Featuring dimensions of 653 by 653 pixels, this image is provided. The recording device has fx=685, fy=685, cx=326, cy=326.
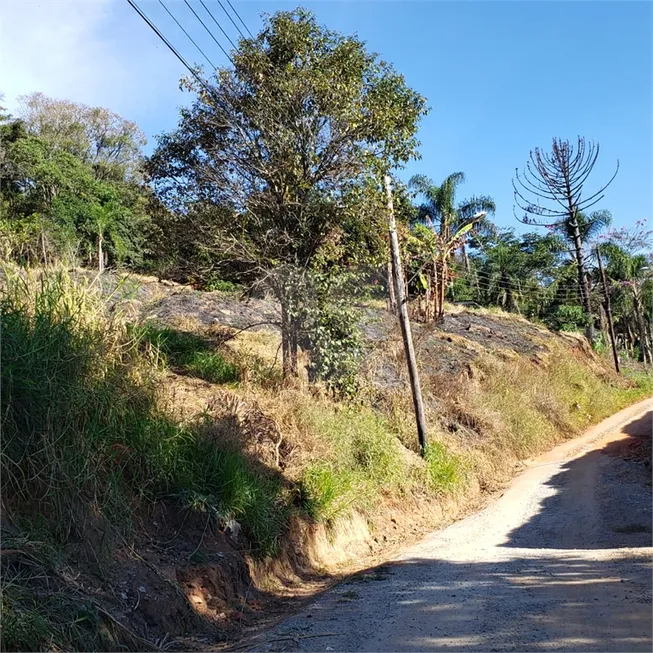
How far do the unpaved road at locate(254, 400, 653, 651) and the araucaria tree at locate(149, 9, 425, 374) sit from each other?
16.9 ft

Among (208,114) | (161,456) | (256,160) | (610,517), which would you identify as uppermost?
(208,114)

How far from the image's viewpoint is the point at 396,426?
52.3ft

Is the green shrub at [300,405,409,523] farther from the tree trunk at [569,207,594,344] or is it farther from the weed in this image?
the tree trunk at [569,207,594,344]

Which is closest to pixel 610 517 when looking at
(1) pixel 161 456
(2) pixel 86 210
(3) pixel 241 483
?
(3) pixel 241 483

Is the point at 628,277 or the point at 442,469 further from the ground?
the point at 628,277

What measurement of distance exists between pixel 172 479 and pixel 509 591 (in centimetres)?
384

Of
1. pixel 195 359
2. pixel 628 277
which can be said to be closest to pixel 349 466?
pixel 195 359

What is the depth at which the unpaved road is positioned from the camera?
5.46 m

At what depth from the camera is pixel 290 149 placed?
13242 millimetres

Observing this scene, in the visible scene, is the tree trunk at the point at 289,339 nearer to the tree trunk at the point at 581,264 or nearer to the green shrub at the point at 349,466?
the green shrub at the point at 349,466

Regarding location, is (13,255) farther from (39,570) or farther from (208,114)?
(208,114)

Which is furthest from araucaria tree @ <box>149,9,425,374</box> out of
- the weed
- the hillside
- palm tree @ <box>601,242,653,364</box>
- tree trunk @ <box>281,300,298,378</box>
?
palm tree @ <box>601,242,653,364</box>

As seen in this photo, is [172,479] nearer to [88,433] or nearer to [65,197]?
[88,433]

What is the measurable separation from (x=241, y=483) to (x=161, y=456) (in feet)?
4.31
